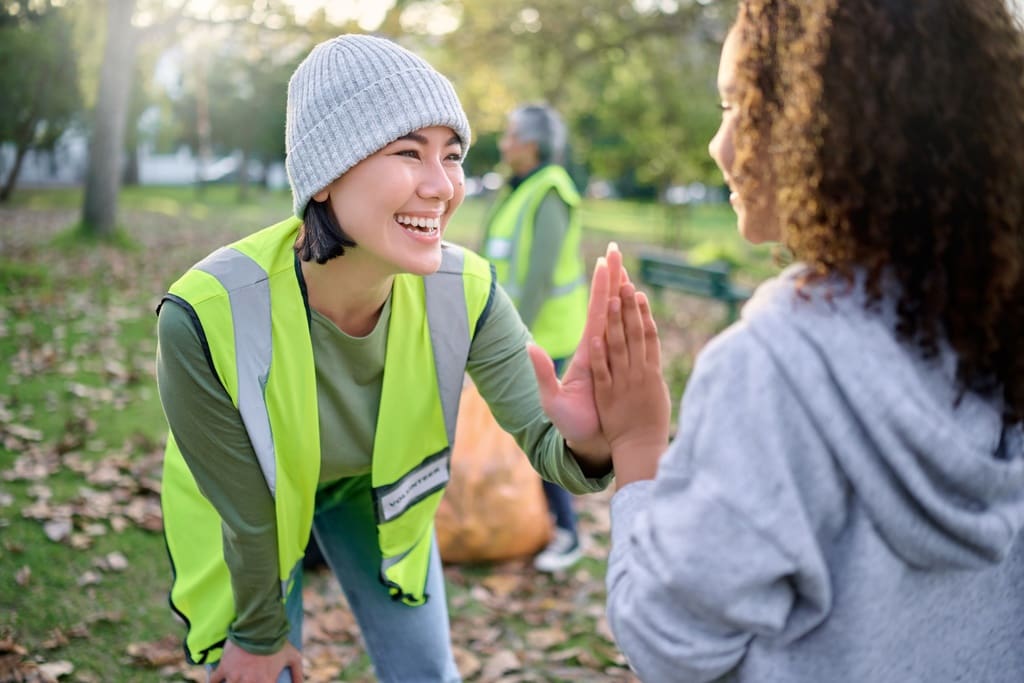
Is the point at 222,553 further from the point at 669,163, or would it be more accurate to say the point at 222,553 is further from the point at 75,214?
the point at 75,214

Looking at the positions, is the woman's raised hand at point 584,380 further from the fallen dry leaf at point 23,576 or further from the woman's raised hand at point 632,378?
the fallen dry leaf at point 23,576

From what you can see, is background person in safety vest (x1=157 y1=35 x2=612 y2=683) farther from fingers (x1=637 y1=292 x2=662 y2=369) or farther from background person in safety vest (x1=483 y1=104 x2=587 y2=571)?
background person in safety vest (x1=483 y1=104 x2=587 y2=571)

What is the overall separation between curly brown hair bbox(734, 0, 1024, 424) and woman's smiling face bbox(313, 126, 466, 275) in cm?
97

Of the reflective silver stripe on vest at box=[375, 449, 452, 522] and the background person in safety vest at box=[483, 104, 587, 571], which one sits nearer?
the reflective silver stripe on vest at box=[375, 449, 452, 522]

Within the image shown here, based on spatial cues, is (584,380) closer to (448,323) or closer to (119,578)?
(448,323)

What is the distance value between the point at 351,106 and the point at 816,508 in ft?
4.31

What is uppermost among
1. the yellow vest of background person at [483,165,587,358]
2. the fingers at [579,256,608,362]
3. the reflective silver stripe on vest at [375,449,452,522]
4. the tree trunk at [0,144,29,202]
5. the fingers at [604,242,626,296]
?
the fingers at [604,242,626,296]

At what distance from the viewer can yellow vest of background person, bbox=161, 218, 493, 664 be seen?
1.92m

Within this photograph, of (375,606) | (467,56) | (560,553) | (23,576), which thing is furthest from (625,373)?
(467,56)

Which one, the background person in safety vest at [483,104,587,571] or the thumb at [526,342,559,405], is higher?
the thumb at [526,342,559,405]

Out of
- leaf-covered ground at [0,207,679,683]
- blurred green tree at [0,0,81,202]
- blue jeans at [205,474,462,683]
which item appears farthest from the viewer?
blurred green tree at [0,0,81,202]

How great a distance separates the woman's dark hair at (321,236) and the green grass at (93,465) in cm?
217

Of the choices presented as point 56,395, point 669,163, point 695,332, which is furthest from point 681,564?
point 669,163

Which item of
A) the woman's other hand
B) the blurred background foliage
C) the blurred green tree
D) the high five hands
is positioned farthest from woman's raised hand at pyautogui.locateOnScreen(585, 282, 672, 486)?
the blurred green tree
